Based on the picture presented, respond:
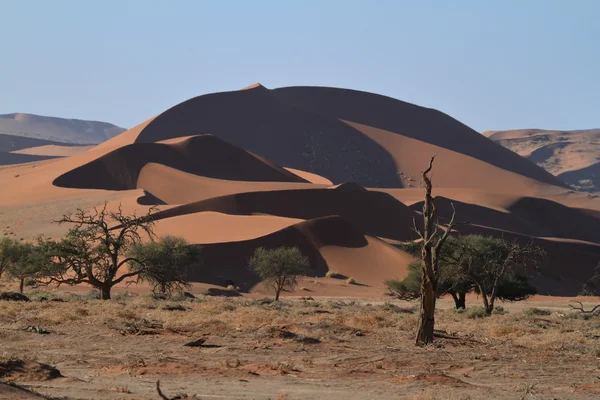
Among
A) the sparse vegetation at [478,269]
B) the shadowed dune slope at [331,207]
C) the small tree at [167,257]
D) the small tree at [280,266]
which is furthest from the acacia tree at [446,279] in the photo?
the shadowed dune slope at [331,207]

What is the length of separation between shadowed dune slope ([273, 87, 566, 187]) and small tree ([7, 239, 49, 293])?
371 feet

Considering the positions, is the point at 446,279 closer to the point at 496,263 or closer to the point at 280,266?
the point at 496,263

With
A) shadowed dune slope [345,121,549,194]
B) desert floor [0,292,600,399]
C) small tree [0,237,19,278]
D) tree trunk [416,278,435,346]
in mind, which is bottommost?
small tree [0,237,19,278]

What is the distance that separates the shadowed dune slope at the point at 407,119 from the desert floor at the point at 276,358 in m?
133

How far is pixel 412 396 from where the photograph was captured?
10750 millimetres

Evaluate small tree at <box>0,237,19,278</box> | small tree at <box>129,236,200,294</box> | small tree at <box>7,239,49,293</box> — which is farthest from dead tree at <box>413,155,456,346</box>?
small tree at <box>0,237,19,278</box>

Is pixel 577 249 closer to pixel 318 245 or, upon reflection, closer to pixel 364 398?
pixel 318 245

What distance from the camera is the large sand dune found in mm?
65750

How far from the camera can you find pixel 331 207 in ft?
274

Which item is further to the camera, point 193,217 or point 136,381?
point 193,217

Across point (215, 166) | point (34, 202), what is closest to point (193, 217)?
point (34, 202)

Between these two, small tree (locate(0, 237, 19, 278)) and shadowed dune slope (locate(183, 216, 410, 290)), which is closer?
small tree (locate(0, 237, 19, 278))

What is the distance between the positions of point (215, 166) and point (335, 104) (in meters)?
60.5

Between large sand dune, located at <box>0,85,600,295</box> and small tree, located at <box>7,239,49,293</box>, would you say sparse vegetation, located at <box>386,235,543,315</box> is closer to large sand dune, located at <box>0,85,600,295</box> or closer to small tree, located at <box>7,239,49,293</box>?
large sand dune, located at <box>0,85,600,295</box>
